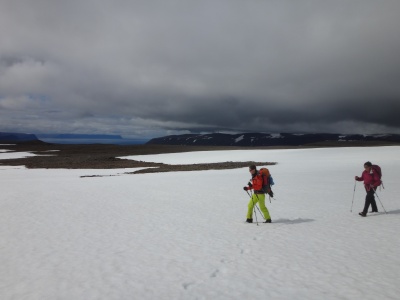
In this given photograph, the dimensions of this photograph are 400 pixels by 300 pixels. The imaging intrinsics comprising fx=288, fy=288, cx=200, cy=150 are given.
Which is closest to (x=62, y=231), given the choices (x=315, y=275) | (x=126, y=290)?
(x=126, y=290)

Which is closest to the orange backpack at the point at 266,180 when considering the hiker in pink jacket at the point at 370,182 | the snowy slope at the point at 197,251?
the snowy slope at the point at 197,251

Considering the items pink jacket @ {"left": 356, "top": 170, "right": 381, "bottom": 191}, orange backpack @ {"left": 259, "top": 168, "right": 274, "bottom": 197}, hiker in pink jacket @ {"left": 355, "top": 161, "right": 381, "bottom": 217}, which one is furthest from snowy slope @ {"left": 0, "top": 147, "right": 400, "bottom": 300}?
orange backpack @ {"left": 259, "top": 168, "right": 274, "bottom": 197}

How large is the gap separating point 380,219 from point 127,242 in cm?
1111

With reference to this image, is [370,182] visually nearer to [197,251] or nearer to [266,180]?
[266,180]

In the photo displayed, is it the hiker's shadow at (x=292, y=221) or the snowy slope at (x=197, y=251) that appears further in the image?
the hiker's shadow at (x=292, y=221)

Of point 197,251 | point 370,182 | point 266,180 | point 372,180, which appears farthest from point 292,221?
point 197,251

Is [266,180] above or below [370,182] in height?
above

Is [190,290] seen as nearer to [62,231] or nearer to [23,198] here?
[62,231]

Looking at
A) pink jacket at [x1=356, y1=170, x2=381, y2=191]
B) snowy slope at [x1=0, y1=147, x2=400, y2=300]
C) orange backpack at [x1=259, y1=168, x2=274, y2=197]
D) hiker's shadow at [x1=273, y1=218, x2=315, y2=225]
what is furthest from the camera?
pink jacket at [x1=356, y1=170, x2=381, y2=191]

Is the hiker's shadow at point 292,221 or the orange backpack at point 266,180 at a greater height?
the orange backpack at point 266,180

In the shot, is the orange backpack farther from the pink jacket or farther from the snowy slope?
the pink jacket

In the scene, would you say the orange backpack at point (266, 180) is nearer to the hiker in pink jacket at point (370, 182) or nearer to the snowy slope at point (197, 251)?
the snowy slope at point (197, 251)

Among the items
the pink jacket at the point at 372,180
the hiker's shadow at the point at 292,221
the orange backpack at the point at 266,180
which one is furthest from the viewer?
the pink jacket at the point at 372,180

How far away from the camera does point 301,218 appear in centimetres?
1380
